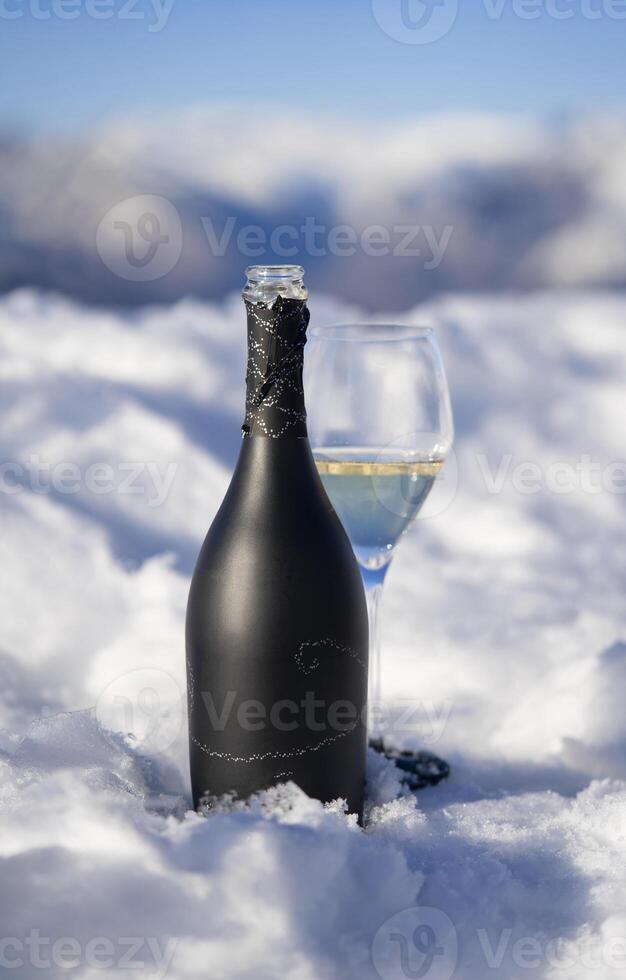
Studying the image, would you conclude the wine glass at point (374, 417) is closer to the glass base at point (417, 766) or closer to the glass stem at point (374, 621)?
the glass stem at point (374, 621)

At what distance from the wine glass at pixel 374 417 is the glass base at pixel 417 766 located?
32 cm

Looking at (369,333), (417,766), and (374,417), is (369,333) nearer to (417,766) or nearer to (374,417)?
(374,417)

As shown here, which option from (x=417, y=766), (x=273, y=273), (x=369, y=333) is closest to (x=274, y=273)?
(x=273, y=273)

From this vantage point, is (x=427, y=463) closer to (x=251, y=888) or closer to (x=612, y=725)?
(x=612, y=725)

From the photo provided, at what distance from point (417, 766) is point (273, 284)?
0.71m

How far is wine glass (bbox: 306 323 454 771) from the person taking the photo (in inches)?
54.6

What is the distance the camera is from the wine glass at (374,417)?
1387mm

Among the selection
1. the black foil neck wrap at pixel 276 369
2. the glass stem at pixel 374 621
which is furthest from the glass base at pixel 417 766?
the black foil neck wrap at pixel 276 369

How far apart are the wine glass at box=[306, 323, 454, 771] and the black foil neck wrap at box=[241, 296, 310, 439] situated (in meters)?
0.20

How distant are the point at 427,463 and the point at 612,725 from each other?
0.49 m

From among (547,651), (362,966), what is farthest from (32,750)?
(547,651)

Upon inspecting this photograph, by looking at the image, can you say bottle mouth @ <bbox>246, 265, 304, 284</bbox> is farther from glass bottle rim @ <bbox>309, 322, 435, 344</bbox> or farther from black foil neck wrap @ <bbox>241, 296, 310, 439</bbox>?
glass bottle rim @ <bbox>309, 322, 435, 344</bbox>

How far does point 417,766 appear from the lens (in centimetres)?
149

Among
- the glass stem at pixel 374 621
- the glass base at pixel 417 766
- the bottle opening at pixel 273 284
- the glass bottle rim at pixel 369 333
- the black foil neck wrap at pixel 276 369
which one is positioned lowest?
the glass base at pixel 417 766
